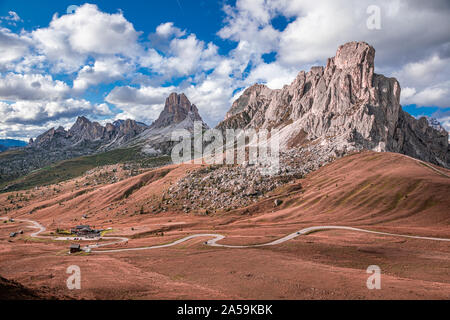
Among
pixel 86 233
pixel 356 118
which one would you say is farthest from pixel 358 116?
pixel 86 233

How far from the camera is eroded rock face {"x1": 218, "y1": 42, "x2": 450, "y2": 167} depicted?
10806 centimetres

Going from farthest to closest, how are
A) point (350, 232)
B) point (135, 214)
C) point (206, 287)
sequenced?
point (135, 214) < point (350, 232) < point (206, 287)

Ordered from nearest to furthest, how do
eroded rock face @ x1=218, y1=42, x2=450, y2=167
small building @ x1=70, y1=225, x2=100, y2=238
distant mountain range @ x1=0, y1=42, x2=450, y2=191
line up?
small building @ x1=70, y1=225, x2=100, y2=238 < distant mountain range @ x1=0, y1=42, x2=450, y2=191 < eroded rock face @ x1=218, y1=42, x2=450, y2=167

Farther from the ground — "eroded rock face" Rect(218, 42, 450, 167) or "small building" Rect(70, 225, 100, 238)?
"eroded rock face" Rect(218, 42, 450, 167)

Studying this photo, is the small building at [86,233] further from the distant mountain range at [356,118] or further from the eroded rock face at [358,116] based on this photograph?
the eroded rock face at [358,116]

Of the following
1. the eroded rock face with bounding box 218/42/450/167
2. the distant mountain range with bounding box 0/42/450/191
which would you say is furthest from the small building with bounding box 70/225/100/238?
the eroded rock face with bounding box 218/42/450/167

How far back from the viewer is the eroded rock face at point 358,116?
108062 millimetres

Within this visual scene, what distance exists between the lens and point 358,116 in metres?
111

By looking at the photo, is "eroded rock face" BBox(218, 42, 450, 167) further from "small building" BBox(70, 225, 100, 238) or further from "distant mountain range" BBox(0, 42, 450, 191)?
"small building" BBox(70, 225, 100, 238)

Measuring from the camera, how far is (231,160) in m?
128
